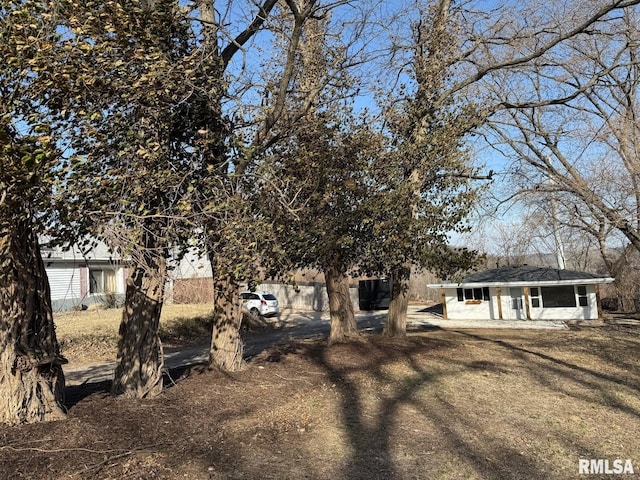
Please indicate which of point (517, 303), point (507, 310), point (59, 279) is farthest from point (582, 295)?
point (59, 279)

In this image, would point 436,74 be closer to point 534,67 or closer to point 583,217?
point 534,67

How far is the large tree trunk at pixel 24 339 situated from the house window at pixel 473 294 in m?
23.5

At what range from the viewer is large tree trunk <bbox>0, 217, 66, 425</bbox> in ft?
17.1

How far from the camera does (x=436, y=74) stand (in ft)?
41.5

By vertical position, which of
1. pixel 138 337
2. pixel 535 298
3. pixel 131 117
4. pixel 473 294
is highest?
pixel 131 117

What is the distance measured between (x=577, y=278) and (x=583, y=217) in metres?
9.15

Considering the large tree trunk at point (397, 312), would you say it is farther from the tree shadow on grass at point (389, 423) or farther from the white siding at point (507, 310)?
the white siding at point (507, 310)

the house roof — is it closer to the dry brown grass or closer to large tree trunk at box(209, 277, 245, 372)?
the dry brown grass

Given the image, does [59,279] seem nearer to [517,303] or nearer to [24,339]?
[24,339]

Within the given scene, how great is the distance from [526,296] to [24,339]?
24.0m

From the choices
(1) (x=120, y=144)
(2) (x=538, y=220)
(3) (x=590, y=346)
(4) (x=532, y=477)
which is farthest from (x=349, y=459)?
(2) (x=538, y=220)

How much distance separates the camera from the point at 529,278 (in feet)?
82.4

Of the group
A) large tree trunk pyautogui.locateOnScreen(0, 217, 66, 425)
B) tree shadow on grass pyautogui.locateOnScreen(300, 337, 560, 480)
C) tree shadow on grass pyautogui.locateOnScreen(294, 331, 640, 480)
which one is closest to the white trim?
tree shadow on grass pyautogui.locateOnScreen(294, 331, 640, 480)

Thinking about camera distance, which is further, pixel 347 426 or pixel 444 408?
pixel 444 408
